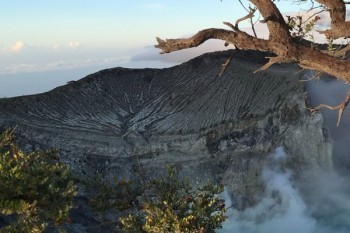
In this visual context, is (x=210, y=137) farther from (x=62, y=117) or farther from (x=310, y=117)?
(x=62, y=117)

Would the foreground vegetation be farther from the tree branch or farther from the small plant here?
the tree branch

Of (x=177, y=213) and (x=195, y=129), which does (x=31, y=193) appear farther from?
(x=195, y=129)

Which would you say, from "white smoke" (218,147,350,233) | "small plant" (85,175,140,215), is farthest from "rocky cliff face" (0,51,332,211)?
"small plant" (85,175,140,215)

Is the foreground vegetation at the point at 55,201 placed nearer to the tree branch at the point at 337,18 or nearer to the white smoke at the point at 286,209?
the tree branch at the point at 337,18

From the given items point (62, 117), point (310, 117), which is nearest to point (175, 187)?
point (310, 117)

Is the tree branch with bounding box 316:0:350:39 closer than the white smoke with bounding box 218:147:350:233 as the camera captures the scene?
Yes

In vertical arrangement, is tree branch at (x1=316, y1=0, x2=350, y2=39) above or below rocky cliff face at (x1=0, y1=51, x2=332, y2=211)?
above

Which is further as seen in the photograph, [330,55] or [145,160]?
[145,160]
